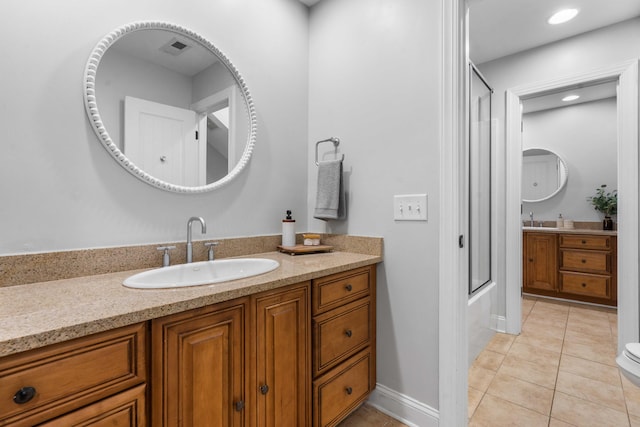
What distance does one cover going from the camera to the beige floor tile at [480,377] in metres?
1.88

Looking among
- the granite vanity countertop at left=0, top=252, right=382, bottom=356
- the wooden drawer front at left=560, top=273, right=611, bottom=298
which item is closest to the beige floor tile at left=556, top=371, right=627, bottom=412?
the granite vanity countertop at left=0, top=252, right=382, bottom=356

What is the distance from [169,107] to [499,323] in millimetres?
3000

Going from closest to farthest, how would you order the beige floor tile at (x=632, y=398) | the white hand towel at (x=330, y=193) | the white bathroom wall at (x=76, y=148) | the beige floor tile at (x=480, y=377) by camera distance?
1. the white bathroom wall at (x=76, y=148)
2. the beige floor tile at (x=632, y=398)
3. the white hand towel at (x=330, y=193)
4. the beige floor tile at (x=480, y=377)

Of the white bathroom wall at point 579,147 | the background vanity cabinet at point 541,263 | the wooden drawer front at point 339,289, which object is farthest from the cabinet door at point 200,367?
the white bathroom wall at point 579,147

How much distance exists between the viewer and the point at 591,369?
2.04 meters

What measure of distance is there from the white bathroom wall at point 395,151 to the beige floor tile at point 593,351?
1564mm

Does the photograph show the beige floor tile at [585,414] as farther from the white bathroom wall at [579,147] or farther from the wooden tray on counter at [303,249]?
the white bathroom wall at [579,147]

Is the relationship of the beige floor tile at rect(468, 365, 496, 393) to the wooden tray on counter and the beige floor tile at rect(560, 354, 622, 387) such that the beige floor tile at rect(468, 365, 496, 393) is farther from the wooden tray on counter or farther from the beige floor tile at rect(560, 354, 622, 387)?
the wooden tray on counter

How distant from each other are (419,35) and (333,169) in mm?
804

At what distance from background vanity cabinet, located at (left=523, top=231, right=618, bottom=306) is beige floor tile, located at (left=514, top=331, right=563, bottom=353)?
4.19 ft

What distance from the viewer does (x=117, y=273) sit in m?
1.21

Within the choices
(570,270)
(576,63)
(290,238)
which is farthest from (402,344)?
(570,270)

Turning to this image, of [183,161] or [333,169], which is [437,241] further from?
[183,161]

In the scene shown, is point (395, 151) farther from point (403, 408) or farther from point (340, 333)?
point (403, 408)
